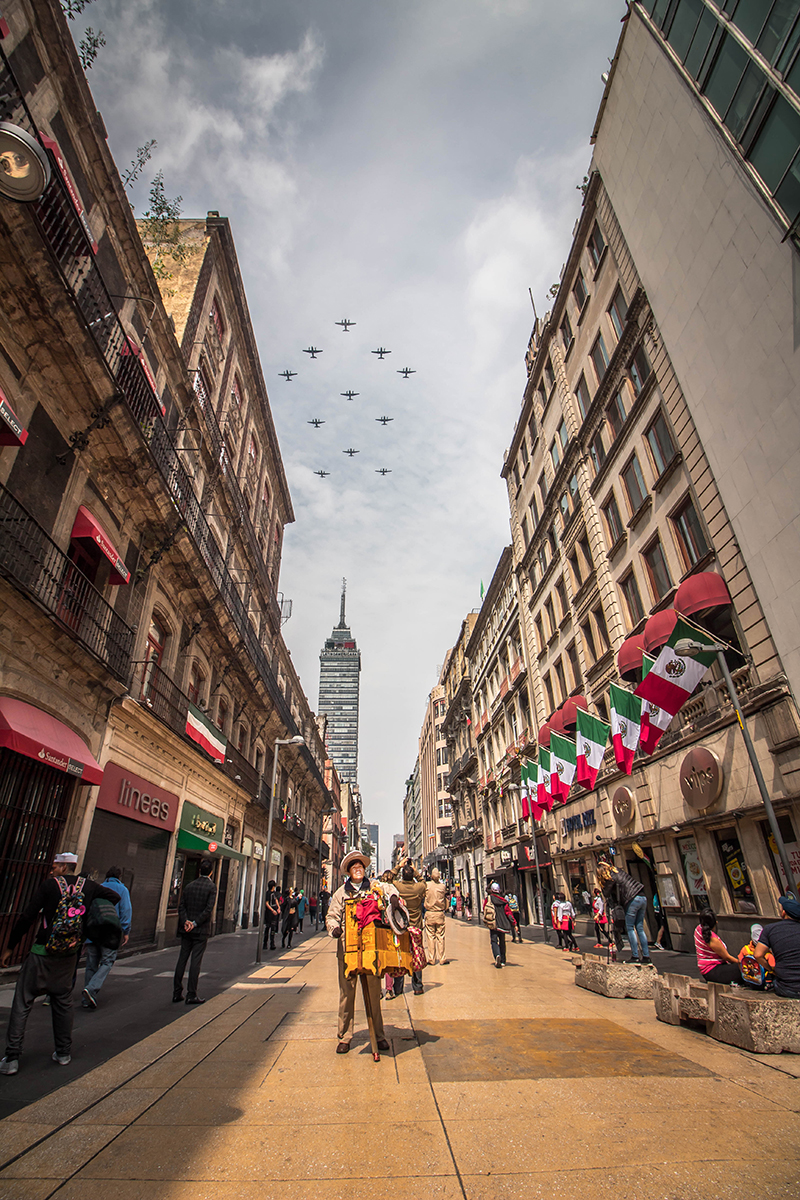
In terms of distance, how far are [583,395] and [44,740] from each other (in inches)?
876

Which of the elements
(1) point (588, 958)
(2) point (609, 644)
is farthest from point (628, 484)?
(1) point (588, 958)

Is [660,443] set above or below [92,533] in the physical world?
above

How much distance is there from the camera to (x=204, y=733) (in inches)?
691

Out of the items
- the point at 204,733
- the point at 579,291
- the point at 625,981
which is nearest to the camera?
→ the point at 625,981

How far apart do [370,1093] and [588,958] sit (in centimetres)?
622

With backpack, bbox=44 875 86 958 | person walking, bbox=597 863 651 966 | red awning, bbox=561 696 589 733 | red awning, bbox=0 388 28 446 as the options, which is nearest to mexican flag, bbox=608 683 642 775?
person walking, bbox=597 863 651 966

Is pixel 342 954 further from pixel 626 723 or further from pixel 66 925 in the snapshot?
pixel 626 723

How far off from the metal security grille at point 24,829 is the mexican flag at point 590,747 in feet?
43.1

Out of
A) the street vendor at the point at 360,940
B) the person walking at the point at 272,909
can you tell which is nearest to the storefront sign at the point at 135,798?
the person walking at the point at 272,909

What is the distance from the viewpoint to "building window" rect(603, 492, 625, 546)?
19578 millimetres

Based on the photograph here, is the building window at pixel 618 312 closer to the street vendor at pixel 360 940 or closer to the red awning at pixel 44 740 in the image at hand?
the street vendor at pixel 360 940

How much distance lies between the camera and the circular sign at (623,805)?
1745 centimetres

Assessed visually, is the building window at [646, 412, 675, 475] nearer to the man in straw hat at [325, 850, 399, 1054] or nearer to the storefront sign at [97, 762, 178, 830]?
the man in straw hat at [325, 850, 399, 1054]

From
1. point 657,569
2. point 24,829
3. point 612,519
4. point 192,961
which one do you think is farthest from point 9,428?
point 612,519
